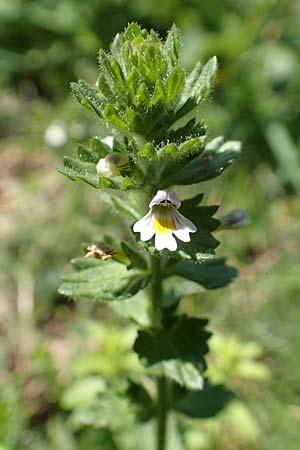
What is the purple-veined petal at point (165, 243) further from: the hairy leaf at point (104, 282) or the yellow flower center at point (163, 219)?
the hairy leaf at point (104, 282)

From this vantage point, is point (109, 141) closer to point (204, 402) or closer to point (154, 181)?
point (154, 181)

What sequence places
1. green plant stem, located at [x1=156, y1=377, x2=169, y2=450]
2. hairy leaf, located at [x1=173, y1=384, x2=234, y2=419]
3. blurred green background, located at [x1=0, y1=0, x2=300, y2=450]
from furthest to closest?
1. blurred green background, located at [x1=0, y1=0, x2=300, y2=450]
2. hairy leaf, located at [x1=173, y1=384, x2=234, y2=419]
3. green plant stem, located at [x1=156, y1=377, x2=169, y2=450]

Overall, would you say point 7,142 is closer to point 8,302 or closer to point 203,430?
point 8,302

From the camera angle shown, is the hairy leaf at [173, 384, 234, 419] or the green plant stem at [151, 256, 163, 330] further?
the hairy leaf at [173, 384, 234, 419]

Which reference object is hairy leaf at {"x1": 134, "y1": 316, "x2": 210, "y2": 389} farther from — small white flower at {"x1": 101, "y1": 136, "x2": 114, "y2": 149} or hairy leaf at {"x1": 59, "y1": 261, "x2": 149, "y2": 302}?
small white flower at {"x1": 101, "y1": 136, "x2": 114, "y2": 149}

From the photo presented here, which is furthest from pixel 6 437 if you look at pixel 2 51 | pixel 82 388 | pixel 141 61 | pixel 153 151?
pixel 2 51

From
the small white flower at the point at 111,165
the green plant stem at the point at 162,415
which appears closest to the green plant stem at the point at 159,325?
the green plant stem at the point at 162,415

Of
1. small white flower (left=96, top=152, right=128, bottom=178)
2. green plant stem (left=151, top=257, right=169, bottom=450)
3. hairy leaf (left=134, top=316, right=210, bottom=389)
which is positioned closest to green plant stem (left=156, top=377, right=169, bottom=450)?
green plant stem (left=151, top=257, right=169, bottom=450)
